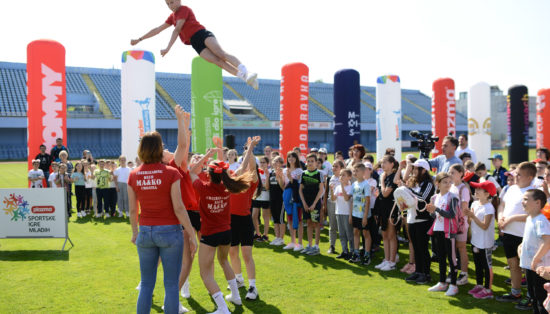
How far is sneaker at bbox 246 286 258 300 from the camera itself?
4715mm

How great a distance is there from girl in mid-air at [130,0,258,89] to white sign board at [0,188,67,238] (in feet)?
13.9

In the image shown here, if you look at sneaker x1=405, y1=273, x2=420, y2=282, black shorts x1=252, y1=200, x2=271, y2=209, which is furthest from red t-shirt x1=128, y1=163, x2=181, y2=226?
black shorts x1=252, y1=200, x2=271, y2=209

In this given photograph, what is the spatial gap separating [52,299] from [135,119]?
908cm

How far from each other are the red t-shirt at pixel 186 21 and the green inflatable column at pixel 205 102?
32.8 feet

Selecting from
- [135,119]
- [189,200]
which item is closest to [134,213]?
[189,200]

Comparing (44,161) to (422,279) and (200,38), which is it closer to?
(200,38)

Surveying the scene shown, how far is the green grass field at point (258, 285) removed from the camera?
4.52 m

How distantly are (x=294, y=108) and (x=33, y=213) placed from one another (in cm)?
906

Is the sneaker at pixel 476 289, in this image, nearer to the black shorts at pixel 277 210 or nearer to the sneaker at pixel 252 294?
the sneaker at pixel 252 294

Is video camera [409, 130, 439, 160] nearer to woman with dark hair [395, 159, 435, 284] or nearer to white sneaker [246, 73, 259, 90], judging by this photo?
woman with dark hair [395, 159, 435, 284]

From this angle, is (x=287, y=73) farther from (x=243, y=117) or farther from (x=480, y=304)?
(x=243, y=117)

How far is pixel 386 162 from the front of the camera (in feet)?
19.6

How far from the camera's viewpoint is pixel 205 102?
1416 cm

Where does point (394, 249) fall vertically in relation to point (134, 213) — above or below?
below
